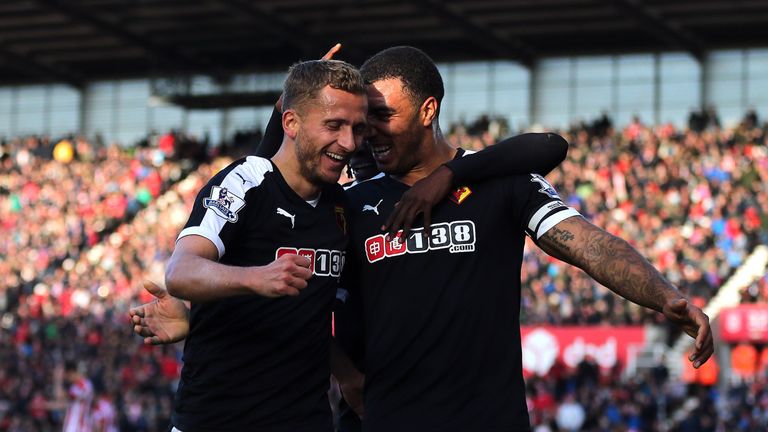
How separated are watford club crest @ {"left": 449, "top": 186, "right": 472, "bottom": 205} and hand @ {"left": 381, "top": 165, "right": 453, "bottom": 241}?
0.07 meters

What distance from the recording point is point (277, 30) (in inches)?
1582

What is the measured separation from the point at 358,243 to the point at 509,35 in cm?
3603

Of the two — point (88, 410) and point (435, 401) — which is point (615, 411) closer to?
point (88, 410)

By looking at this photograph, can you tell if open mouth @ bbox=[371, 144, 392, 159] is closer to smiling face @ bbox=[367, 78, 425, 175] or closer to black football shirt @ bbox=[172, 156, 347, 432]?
smiling face @ bbox=[367, 78, 425, 175]

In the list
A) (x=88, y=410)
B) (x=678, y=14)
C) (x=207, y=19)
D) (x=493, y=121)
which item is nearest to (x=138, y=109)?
(x=207, y=19)

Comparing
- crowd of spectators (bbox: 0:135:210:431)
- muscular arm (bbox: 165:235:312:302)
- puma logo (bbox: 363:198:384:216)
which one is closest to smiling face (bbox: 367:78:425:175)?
puma logo (bbox: 363:198:384:216)

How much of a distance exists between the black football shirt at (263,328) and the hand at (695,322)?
1.26 metres

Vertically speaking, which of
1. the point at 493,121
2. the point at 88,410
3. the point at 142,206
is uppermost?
the point at 493,121

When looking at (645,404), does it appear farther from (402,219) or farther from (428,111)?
(402,219)

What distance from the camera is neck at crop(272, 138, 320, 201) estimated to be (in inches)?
195

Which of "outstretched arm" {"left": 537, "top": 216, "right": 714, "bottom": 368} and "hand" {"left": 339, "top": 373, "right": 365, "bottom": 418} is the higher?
"outstretched arm" {"left": 537, "top": 216, "right": 714, "bottom": 368}

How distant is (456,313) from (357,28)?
35.9m

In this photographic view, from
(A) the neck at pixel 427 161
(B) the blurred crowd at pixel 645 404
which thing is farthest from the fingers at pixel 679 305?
(B) the blurred crowd at pixel 645 404

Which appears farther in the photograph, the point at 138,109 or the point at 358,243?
the point at 138,109
